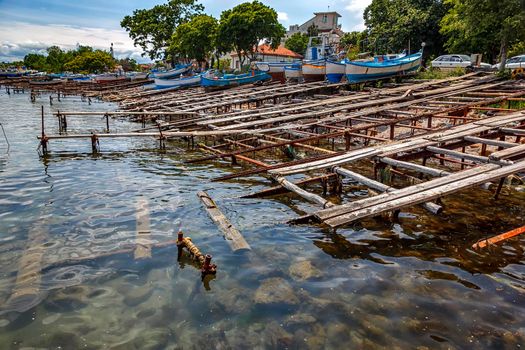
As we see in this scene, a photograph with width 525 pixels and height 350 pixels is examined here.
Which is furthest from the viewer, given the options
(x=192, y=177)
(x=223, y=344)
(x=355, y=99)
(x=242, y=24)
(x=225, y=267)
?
(x=242, y=24)

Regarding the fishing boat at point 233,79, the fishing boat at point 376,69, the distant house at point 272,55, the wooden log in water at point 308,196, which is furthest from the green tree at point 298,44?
the wooden log in water at point 308,196

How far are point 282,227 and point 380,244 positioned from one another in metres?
1.98

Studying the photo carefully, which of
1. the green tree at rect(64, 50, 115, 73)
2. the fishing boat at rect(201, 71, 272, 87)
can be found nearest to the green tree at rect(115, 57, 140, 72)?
the green tree at rect(64, 50, 115, 73)

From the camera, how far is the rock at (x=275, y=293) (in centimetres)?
538

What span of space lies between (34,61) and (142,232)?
144404 mm

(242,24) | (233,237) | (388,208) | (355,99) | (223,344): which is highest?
(242,24)

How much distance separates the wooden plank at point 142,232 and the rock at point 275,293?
225cm

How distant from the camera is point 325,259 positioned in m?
6.50

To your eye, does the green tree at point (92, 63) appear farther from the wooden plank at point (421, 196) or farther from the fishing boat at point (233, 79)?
the wooden plank at point (421, 196)

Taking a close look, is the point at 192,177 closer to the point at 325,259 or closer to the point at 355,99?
the point at 325,259

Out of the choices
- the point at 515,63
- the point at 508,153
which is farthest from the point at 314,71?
the point at 508,153

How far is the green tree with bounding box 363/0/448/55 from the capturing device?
39.7 m

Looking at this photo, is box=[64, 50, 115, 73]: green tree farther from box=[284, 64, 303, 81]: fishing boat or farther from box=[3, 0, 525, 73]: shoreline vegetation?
box=[284, 64, 303, 81]: fishing boat

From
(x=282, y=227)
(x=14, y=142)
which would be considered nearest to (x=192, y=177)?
(x=282, y=227)
